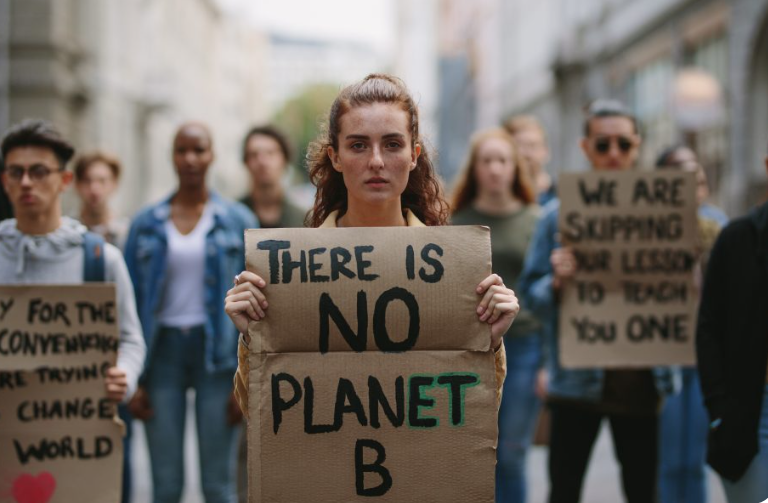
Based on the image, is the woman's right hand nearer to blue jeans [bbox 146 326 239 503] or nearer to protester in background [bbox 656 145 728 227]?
blue jeans [bbox 146 326 239 503]

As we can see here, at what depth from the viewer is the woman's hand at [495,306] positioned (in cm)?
253

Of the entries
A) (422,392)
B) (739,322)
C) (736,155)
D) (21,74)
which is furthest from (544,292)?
(21,74)

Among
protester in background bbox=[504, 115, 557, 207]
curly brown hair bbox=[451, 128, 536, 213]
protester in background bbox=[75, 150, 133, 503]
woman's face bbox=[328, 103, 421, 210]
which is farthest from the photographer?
protester in background bbox=[504, 115, 557, 207]

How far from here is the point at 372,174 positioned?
2.67 meters

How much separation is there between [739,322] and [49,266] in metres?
2.48

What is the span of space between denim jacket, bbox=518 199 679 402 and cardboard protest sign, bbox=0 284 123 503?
2.00 metres

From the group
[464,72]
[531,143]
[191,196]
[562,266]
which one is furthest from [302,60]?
[562,266]

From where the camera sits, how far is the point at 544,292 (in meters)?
4.58

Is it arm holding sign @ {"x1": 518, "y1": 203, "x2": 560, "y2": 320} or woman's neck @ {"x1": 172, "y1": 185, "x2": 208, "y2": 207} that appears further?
woman's neck @ {"x1": 172, "y1": 185, "x2": 208, "y2": 207}

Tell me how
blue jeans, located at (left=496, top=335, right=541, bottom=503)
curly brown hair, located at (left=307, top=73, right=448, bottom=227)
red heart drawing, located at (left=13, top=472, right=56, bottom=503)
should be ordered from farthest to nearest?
1. blue jeans, located at (left=496, top=335, right=541, bottom=503)
2. red heart drawing, located at (left=13, top=472, right=56, bottom=503)
3. curly brown hair, located at (left=307, top=73, right=448, bottom=227)

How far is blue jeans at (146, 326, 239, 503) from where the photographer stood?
4.47 m

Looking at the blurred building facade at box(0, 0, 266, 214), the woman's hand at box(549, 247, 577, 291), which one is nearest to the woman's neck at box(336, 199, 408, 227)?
the woman's hand at box(549, 247, 577, 291)

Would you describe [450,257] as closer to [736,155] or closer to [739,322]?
[739,322]

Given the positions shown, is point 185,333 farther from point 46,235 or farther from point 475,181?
point 475,181
